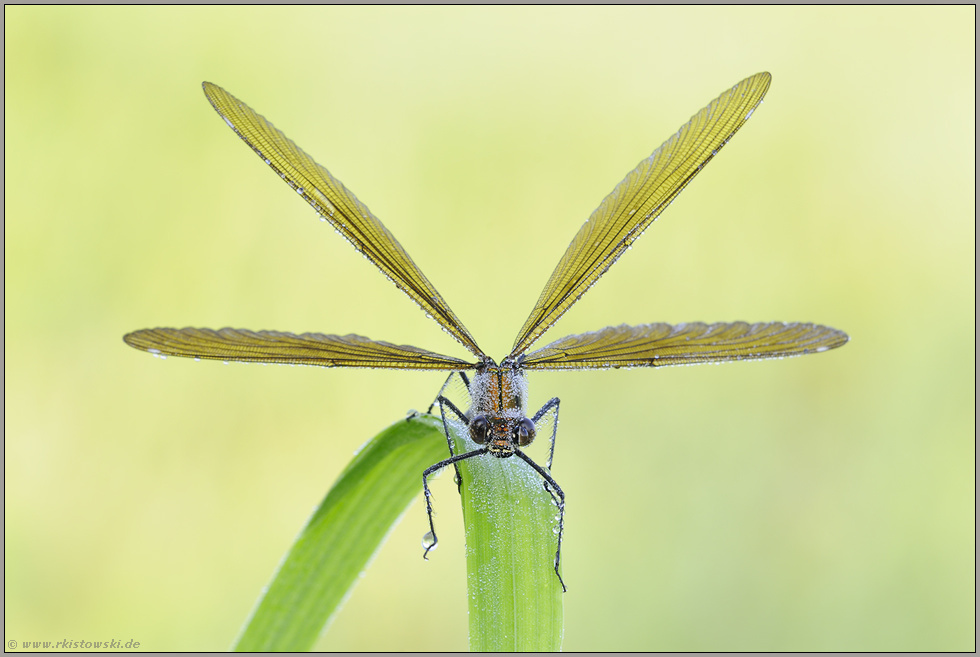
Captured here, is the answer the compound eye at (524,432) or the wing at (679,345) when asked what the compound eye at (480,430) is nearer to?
the compound eye at (524,432)

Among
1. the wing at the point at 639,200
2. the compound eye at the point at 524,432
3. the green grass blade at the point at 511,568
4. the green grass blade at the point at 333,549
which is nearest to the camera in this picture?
the green grass blade at the point at 511,568

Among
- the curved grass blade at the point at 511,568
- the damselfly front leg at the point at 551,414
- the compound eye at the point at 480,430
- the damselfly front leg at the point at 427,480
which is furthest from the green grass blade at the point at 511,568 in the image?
the damselfly front leg at the point at 551,414

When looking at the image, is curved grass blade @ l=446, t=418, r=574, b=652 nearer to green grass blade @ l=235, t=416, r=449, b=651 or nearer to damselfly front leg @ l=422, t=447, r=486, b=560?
damselfly front leg @ l=422, t=447, r=486, b=560

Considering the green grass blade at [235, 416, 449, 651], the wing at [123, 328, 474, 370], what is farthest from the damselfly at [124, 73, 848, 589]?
the green grass blade at [235, 416, 449, 651]

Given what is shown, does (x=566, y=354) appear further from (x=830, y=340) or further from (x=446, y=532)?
(x=446, y=532)

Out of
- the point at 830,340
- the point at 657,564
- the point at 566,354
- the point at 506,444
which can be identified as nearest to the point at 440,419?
the point at 506,444

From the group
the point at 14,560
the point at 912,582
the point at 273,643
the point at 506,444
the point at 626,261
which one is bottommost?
the point at 912,582
